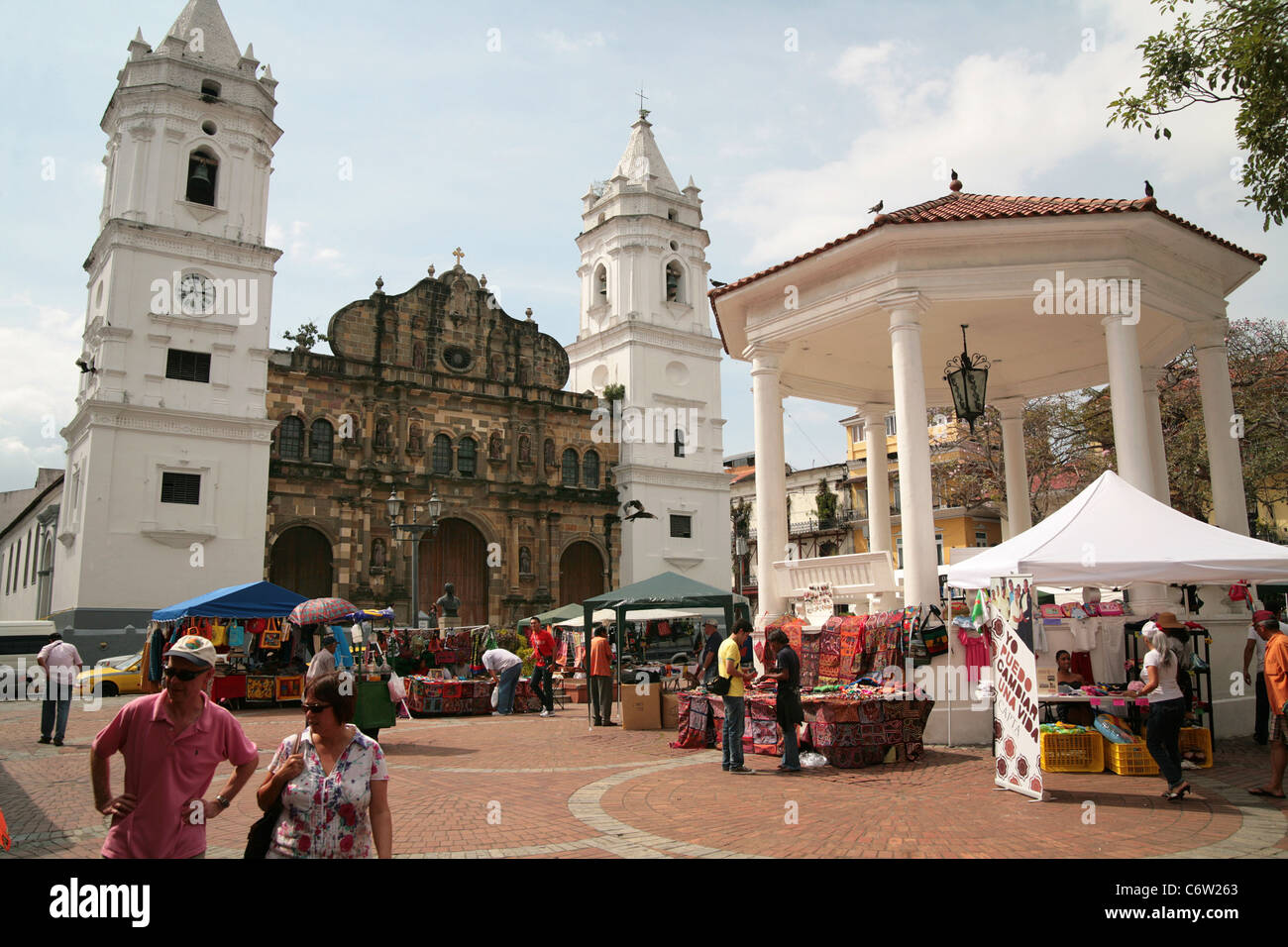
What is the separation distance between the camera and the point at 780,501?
45.9ft

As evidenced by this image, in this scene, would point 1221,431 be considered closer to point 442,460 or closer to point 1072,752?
point 1072,752

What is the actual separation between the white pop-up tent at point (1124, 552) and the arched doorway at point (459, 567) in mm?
29316

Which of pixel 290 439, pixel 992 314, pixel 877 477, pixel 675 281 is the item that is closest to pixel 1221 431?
pixel 992 314

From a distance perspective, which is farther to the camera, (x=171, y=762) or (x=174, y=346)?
(x=174, y=346)

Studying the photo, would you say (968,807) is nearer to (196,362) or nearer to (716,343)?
(196,362)

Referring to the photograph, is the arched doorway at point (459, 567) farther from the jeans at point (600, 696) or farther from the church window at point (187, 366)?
A: the jeans at point (600, 696)

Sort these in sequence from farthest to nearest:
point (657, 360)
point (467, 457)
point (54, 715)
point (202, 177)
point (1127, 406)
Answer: point (657, 360) < point (467, 457) < point (202, 177) < point (54, 715) < point (1127, 406)

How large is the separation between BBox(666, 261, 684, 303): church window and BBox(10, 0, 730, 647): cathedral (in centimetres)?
12

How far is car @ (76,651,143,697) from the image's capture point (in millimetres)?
23656

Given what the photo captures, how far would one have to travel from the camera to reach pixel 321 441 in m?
35.3

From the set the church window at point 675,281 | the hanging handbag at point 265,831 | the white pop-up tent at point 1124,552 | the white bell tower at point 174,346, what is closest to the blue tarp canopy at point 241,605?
the white bell tower at point 174,346

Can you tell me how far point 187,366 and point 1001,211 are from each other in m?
29.1
